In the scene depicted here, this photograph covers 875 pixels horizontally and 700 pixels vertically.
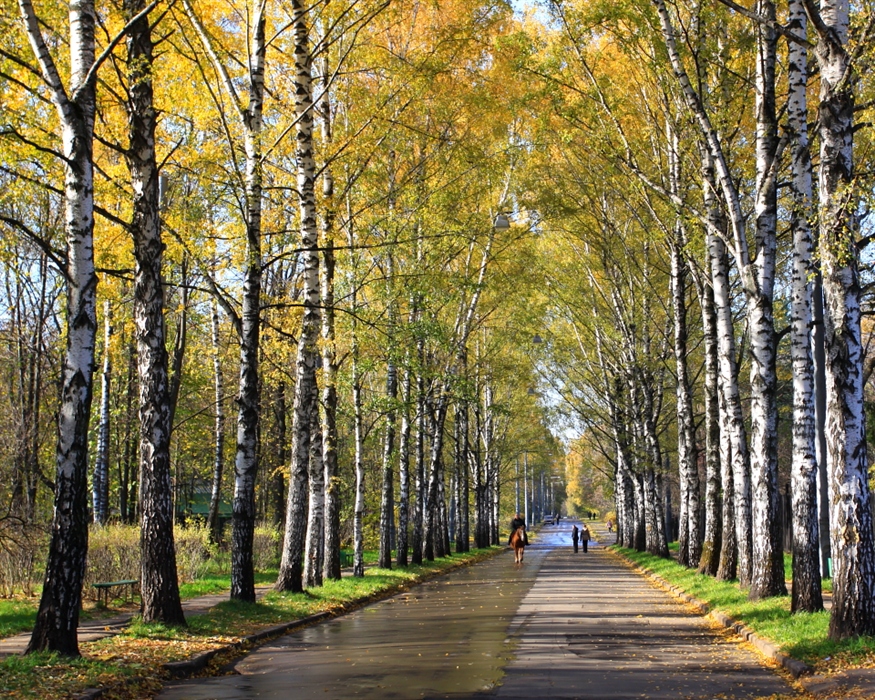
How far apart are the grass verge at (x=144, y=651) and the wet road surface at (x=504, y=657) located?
433mm

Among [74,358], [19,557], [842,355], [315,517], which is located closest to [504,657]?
[842,355]

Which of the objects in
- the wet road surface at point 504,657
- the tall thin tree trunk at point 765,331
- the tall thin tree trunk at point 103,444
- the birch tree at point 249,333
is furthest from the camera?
the tall thin tree trunk at point 103,444

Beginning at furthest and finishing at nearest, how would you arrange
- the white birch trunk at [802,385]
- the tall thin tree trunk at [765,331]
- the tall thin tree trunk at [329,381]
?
the tall thin tree trunk at [329,381] → the tall thin tree trunk at [765,331] → the white birch trunk at [802,385]

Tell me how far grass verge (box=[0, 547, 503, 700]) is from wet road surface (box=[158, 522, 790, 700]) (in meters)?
0.43

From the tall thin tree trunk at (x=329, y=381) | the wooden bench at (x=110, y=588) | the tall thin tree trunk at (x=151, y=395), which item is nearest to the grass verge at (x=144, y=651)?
the tall thin tree trunk at (x=151, y=395)

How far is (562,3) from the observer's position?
672 inches

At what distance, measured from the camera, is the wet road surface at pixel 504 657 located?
910cm

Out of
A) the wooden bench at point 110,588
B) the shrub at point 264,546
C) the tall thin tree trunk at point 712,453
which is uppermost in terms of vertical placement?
the tall thin tree trunk at point 712,453

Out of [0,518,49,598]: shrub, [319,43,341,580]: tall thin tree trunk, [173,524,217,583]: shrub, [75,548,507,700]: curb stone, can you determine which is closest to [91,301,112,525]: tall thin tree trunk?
[173,524,217,583]: shrub

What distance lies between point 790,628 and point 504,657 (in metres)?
3.68

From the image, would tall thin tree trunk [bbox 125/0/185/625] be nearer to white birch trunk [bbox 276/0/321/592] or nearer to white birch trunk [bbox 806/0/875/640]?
white birch trunk [bbox 276/0/321/592]

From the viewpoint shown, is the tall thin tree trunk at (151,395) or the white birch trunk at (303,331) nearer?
the tall thin tree trunk at (151,395)

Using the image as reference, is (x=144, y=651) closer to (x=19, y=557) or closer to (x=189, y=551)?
→ (x=19, y=557)

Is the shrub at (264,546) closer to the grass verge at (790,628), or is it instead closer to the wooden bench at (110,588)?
the wooden bench at (110,588)
